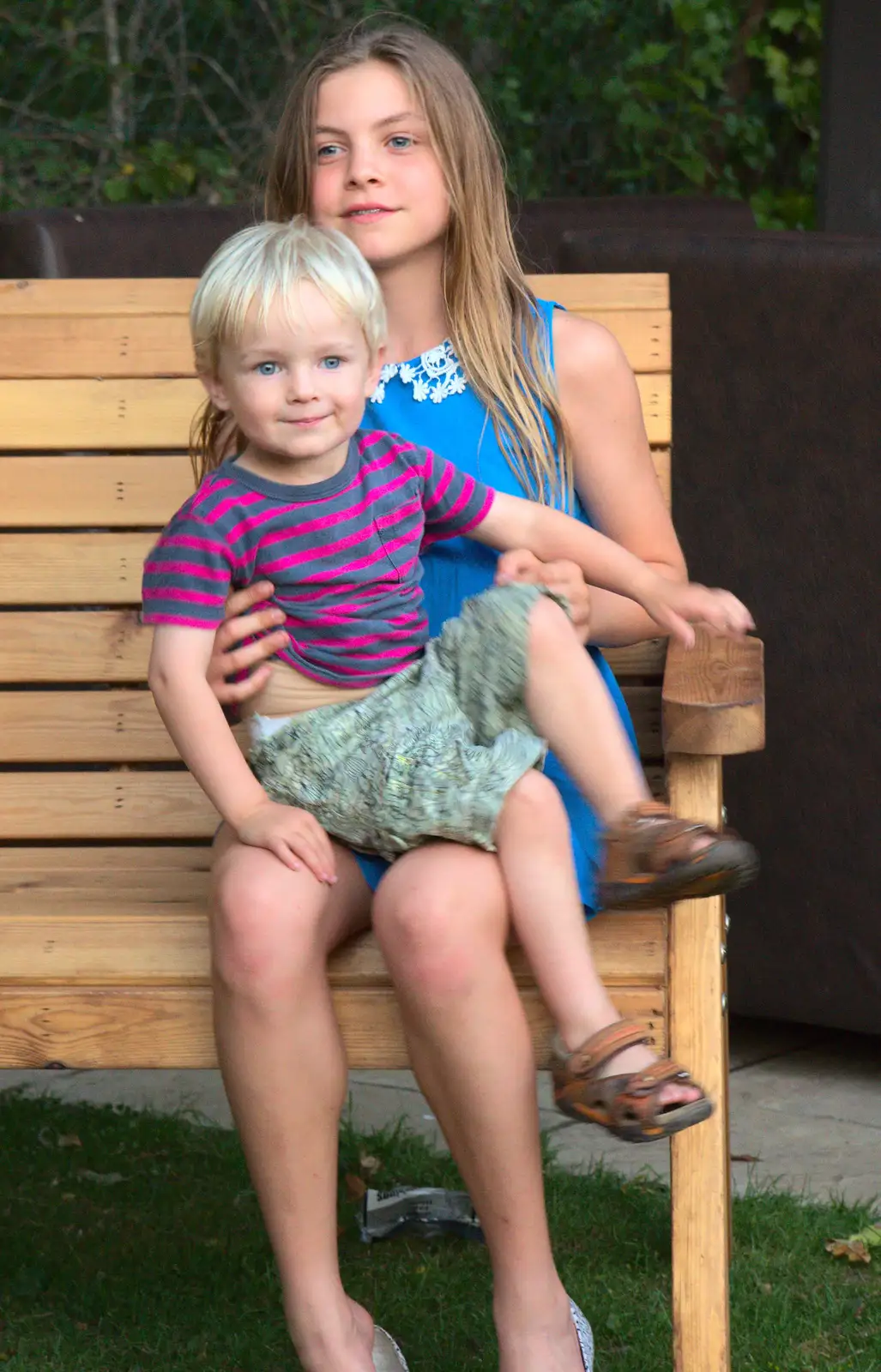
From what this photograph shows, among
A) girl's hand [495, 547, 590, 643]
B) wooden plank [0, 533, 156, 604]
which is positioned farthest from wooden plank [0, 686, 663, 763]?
girl's hand [495, 547, 590, 643]

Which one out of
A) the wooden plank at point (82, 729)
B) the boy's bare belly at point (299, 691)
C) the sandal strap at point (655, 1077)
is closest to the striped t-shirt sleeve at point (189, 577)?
the boy's bare belly at point (299, 691)

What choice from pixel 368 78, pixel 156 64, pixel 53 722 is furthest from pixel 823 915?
pixel 156 64

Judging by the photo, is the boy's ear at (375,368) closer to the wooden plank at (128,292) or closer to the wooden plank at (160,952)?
the wooden plank at (160,952)

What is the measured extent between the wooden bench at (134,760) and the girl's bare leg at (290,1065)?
55 mm

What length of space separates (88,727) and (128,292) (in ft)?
2.49

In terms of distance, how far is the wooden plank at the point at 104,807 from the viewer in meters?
2.89

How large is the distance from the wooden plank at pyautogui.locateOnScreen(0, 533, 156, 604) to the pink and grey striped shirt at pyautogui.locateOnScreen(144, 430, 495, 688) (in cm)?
84

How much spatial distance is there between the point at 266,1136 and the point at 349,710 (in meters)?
0.49

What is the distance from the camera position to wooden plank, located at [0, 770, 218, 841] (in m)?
2.89

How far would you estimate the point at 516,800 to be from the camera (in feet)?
6.88

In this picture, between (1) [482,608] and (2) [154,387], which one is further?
(2) [154,387]

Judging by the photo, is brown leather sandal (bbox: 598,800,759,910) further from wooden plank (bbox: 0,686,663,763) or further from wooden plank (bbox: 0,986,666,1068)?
wooden plank (bbox: 0,686,663,763)

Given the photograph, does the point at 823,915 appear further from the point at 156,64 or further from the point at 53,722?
the point at 156,64

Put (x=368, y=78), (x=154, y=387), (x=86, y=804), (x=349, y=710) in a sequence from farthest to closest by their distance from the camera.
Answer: (x=154, y=387), (x=86, y=804), (x=368, y=78), (x=349, y=710)
